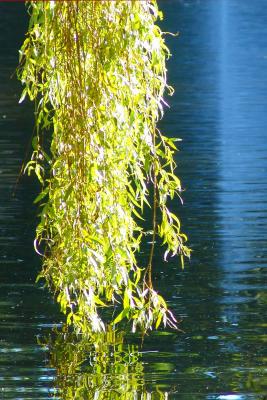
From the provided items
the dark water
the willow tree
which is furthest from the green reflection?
the willow tree

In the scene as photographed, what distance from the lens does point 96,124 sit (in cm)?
506

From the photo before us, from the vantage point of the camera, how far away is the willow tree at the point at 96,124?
485 centimetres

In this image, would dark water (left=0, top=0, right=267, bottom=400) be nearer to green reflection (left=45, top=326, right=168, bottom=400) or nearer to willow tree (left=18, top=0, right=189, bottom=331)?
green reflection (left=45, top=326, right=168, bottom=400)

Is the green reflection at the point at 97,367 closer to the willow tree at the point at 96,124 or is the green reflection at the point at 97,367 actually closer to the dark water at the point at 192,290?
the dark water at the point at 192,290

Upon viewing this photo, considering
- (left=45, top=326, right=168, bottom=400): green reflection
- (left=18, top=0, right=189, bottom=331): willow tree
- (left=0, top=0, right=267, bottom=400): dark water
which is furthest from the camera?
(left=0, top=0, right=267, bottom=400): dark water

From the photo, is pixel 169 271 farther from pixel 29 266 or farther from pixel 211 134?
pixel 211 134

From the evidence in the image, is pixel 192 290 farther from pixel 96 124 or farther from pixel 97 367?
pixel 96 124

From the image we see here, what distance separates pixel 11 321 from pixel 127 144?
192cm

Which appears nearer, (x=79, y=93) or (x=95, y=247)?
(x=79, y=93)

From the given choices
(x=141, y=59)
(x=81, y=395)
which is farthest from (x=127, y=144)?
(x=81, y=395)

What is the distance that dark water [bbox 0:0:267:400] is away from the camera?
5555mm

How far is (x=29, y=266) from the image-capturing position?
8203mm

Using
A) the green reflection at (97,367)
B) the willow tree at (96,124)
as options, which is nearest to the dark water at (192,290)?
the green reflection at (97,367)

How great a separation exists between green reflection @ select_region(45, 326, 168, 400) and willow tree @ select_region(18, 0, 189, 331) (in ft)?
0.96
